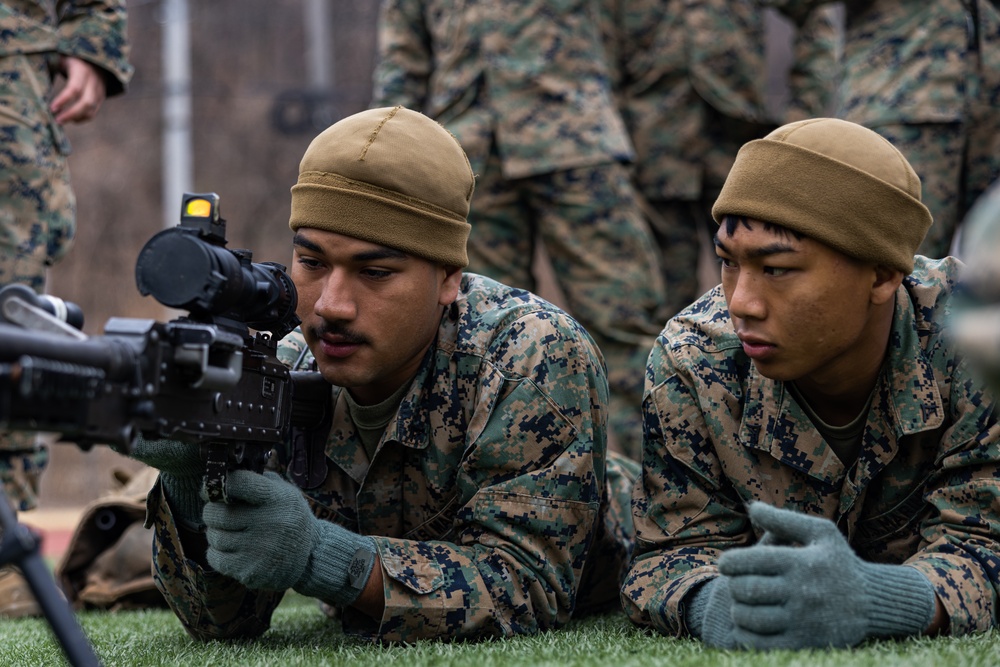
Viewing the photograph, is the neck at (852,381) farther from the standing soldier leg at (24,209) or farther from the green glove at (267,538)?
the standing soldier leg at (24,209)

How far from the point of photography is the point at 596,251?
5207 mm

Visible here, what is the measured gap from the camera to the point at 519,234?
209 inches

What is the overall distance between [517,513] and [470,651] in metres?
0.42

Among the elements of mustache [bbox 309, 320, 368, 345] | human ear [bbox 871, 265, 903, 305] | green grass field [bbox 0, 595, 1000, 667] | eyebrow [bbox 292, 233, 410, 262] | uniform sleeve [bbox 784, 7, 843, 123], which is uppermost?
uniform sleeve [bbox 784, 7, 843, 123]

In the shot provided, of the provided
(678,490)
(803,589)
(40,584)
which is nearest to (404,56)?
(678,490)

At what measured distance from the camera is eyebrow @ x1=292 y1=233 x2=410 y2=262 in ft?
9.59

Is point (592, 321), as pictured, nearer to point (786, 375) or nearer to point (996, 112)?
point (996, 112)

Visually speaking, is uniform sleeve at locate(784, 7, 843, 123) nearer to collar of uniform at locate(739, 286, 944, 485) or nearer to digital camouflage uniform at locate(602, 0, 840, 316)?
digital camouflage uniform at locate(602, 0, 840, 316)

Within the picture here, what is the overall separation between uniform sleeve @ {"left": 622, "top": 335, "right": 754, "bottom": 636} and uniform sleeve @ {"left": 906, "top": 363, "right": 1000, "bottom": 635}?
0.45 metres

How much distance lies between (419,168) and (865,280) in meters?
1.06

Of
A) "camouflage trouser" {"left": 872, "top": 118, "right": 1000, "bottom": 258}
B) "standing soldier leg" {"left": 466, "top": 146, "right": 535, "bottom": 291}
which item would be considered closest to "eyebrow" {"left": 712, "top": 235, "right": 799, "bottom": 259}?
"camouflage trouser" {"left": 872, "top": 118, "right": 1000, "bottom": 258}

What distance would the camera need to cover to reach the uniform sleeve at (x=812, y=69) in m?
5.94

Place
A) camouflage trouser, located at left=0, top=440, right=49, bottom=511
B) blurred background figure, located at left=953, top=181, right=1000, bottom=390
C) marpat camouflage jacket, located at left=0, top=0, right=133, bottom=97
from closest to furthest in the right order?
1. blurred background figure, located at left=953, top=181, right=1000, bottom=390
2. camouflage trouser, located at left=0, top=440, right=49, bottom=511
3. marpat camouflage jacket, located at left=0, top=0, right=133, bottom=97

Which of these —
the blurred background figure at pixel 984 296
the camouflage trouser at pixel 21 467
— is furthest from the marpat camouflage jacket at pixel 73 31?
the blurred background figure at pixel 984 296
